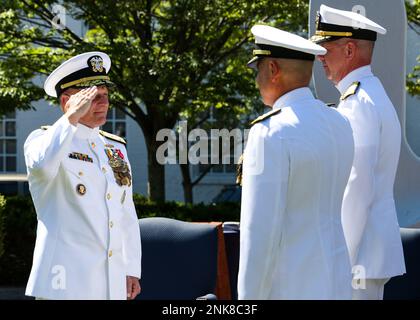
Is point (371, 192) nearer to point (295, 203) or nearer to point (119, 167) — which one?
point (295, 203)

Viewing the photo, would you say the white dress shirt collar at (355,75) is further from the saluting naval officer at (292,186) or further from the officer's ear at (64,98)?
the officer's ear at (64,98)

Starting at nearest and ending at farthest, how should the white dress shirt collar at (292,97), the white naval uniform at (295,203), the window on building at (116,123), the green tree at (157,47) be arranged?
1. the white naval uniform at (295,203)
2. the white dress shirt collar at (292,97)
3. the green tree at (157,47)
4. the window on building at (116,123)

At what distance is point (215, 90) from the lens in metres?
10.1

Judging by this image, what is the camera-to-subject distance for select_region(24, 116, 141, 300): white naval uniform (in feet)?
10.7

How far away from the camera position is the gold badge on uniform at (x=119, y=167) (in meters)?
3.77

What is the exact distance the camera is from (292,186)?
2.76 meters

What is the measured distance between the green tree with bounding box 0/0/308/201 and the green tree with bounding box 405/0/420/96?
1.49 m

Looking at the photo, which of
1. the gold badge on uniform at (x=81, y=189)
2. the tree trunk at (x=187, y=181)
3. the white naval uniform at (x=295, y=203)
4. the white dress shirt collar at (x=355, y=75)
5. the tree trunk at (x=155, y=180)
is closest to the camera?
the white naval uniform at (x=295, y=203)

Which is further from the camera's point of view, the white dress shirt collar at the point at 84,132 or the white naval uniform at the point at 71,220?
the white dress shirt collar at the point at 84,132

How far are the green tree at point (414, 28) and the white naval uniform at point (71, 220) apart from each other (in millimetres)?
5374

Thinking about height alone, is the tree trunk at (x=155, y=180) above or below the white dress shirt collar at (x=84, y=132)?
below

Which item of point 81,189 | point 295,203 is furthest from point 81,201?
point 295,203

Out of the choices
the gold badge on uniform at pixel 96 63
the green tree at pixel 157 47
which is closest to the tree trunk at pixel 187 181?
the green tree at pixel 157 47

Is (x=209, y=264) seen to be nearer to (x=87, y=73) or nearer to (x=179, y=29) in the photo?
(x=87, y=73)
